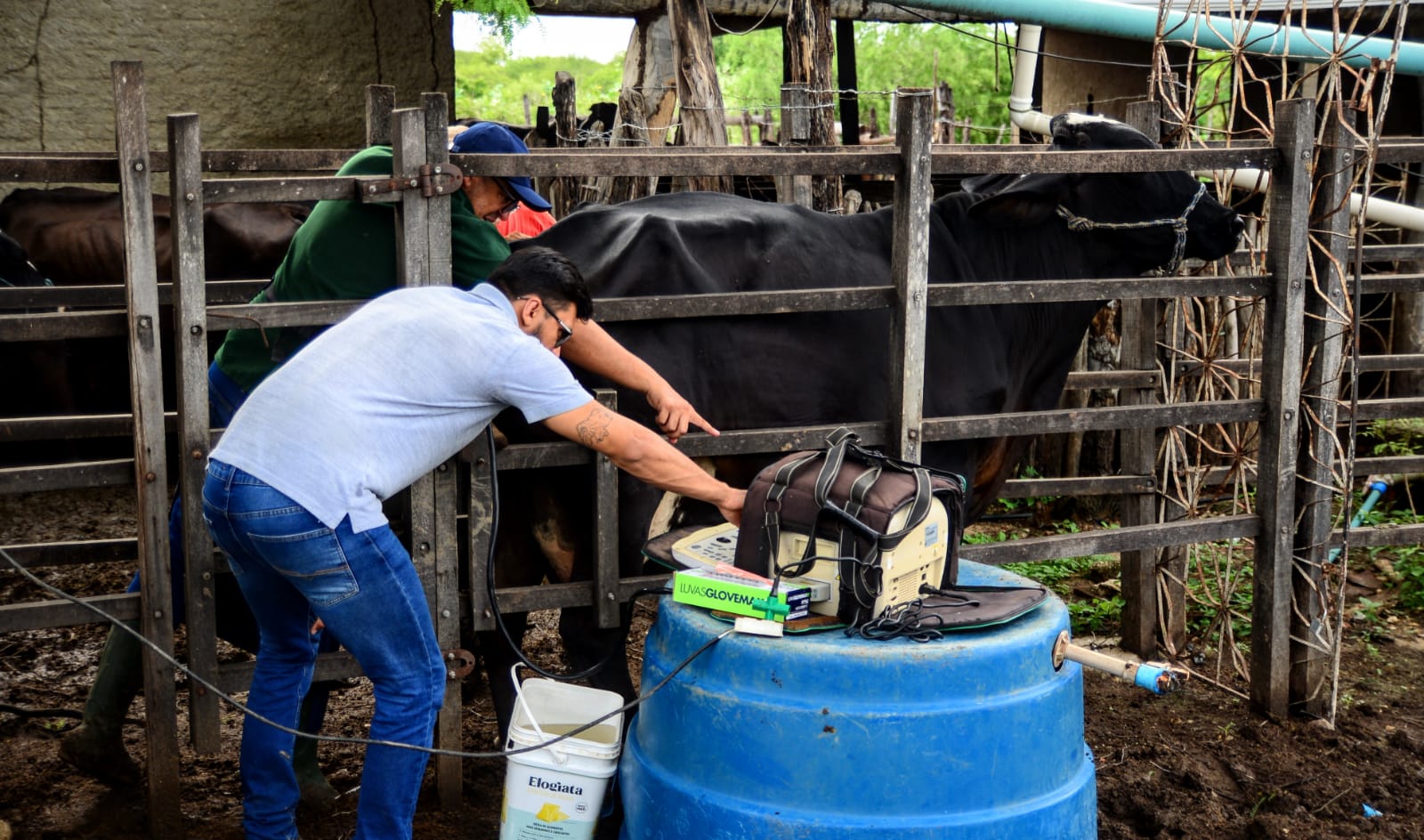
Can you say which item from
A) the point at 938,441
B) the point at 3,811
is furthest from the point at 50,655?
the point at 938,441

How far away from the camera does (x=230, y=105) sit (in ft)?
24.6

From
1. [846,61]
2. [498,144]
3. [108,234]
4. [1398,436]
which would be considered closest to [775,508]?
[498,144]

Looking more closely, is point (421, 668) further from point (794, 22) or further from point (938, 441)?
point (794, 22)

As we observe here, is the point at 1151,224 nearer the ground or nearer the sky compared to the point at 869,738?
nearer the sky

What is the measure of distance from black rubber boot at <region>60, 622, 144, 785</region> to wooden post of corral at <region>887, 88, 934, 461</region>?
2482mm

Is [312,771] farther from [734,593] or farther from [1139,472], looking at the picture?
[1139,472]

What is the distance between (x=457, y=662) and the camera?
4.09 m

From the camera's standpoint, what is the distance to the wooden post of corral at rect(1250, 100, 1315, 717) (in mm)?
4891

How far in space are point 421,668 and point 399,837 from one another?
431 mm

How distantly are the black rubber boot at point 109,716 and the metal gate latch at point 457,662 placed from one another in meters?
0.98

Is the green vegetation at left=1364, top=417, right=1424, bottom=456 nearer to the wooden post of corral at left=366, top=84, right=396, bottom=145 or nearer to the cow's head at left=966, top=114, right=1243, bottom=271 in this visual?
the cow's head at left=966, top=114, right=1243, bottom=271

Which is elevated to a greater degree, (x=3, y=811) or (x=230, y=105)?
(x=230, y=105)

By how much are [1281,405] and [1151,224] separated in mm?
819

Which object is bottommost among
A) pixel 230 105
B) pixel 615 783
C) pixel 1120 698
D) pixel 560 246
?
pixel 1120 698
